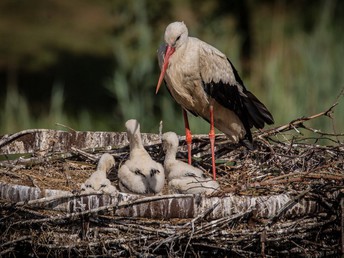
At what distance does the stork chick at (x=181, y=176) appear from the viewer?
4425mm

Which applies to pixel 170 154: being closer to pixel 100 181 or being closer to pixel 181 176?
pixel 181 176

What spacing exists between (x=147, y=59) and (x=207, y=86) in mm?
2800

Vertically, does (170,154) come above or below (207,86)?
below

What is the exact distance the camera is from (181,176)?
4.67 metres

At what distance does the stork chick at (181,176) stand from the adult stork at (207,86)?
25 cm

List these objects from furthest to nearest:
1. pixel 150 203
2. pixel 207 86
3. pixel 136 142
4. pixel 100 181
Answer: pixel 207 86, pixel 136 142, pixel 100 181, pixel 150 203

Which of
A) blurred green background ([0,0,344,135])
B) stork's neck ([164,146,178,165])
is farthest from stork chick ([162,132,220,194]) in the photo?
blurred green background ([0,0,344,135])

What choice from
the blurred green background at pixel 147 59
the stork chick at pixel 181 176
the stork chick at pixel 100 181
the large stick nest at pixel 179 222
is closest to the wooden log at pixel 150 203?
the large stick nest at pixel 179 222

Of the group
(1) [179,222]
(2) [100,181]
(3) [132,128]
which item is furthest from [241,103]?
(1) [179,222]

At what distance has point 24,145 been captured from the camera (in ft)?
17.0

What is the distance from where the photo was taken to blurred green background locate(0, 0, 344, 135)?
7.43 metres

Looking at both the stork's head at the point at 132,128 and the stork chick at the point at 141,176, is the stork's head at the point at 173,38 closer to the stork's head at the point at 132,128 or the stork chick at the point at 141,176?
the stork's head at the point at 132,128

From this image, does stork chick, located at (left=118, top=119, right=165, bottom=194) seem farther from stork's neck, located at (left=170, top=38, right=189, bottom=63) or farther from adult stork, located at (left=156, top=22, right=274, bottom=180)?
stork's neck, located at (left=170, top=38, right=189, bottom=63)

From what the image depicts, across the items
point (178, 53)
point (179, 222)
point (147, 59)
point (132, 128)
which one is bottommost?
point (179, 222)
